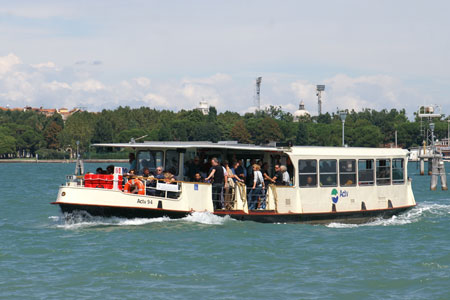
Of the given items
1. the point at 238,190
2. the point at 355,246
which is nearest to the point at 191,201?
the point at 238,190

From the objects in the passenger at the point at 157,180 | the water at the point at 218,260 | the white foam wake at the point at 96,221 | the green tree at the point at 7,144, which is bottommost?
the water at the point at 218,260

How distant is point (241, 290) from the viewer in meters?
17.1

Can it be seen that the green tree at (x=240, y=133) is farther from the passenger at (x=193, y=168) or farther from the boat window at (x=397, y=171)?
the passenger at (x=193, y=168)

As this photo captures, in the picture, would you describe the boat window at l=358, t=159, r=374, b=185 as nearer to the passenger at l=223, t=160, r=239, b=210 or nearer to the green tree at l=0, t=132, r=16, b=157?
the passenger at l=223, t=160, r=239, b=210

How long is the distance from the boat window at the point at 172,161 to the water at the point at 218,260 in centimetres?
217

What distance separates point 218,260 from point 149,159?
24.6 feet

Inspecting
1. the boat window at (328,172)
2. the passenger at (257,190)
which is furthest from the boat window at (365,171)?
the passenger at (257,190)

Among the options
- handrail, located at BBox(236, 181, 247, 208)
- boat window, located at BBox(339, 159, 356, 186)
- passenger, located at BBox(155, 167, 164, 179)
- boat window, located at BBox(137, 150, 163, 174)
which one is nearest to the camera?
passenger, located at BBox(155, 167, 164, 179)

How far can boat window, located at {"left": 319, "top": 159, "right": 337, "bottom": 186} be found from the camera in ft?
89.2

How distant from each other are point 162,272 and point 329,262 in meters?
4.68

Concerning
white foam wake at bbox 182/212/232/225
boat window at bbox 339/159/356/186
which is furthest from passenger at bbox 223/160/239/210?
boat window at bbox 339/159/356/186

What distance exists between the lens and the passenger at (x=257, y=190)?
25703mm

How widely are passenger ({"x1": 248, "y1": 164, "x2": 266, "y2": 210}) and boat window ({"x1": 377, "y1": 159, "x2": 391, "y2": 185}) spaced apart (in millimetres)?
5312

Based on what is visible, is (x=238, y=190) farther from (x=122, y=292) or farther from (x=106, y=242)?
(x=122, y=292)
